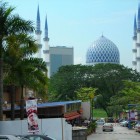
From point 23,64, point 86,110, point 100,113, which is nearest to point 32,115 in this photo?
point 23,64

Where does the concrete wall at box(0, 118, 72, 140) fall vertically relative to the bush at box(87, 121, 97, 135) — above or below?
above

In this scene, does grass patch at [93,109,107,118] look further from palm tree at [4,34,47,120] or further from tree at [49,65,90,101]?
palm tree at [4,34,47,120]

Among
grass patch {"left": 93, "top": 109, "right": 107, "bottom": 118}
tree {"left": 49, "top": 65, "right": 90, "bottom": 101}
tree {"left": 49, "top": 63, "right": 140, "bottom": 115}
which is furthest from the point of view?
grass patch {"left": 93, "top": 109, "right": 107, "bottom": 118}

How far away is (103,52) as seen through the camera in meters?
148

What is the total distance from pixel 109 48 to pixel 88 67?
119 ft

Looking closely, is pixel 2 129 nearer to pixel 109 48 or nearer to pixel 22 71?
pixel 22 71

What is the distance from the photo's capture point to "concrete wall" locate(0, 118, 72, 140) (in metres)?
27.8

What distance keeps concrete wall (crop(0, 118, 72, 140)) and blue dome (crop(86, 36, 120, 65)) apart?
120 m

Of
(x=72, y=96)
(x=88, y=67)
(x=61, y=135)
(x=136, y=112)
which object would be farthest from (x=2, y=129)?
(x=88, y=67)

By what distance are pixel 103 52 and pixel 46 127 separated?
120470mm

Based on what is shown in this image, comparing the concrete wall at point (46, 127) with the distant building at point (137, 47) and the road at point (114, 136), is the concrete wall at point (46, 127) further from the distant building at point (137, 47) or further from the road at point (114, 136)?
the distant building at point (137, 47)

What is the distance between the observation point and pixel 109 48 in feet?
486

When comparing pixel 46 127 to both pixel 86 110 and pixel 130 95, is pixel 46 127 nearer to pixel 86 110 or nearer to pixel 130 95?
pixel 86 110

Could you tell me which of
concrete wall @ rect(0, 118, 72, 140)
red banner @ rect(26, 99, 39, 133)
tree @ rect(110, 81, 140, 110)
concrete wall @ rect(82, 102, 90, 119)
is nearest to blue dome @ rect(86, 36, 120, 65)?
tree @ rect(110, 81, 140, 110)
